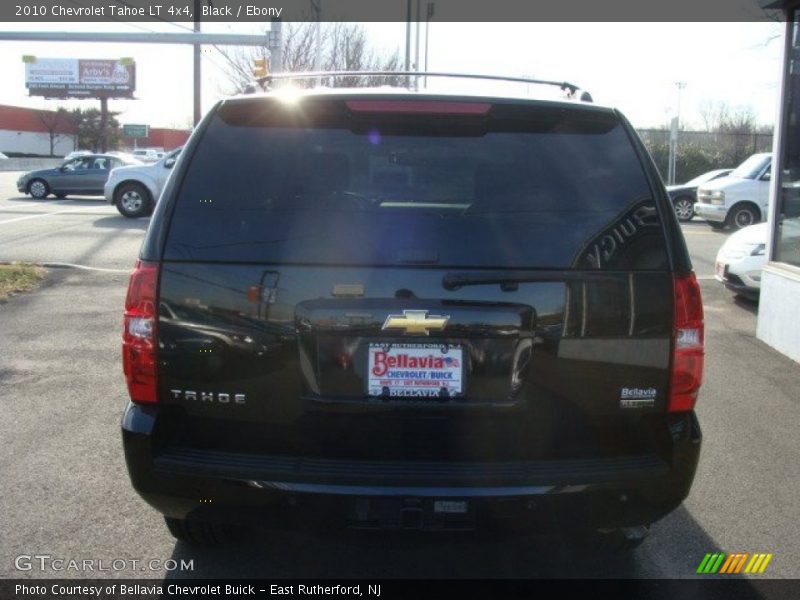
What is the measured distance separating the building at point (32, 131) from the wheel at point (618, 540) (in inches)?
3487

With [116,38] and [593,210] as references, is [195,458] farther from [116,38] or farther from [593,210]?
[116,38]

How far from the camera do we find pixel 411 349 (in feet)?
9.27

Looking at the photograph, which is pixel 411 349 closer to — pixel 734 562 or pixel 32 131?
pixel 734 562

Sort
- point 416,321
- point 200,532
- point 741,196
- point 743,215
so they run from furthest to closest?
point 743,215 < point 741,196 < point 200,532 < point 416,321

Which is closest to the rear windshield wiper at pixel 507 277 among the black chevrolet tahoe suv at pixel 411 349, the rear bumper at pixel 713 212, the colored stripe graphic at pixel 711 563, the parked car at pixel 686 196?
the black chevrolet tahoe suv at pixel 411 349

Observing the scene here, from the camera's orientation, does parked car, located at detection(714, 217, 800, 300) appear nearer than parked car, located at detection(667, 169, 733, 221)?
Yes

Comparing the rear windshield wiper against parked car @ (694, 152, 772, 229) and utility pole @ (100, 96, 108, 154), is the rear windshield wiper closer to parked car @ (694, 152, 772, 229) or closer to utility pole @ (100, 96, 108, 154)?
parked car @ (694, 152, 772, 229)

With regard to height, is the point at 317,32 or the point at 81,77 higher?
the point at 81,77

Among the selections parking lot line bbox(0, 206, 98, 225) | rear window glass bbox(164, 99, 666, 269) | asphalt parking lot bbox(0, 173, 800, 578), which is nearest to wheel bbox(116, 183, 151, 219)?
parking lot line bbox(0, 206, 98, 225)

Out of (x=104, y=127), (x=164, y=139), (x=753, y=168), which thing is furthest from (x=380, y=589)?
(x=164, y=139)

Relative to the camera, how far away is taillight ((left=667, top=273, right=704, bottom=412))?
9.61ft

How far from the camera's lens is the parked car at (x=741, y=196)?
18.7 m

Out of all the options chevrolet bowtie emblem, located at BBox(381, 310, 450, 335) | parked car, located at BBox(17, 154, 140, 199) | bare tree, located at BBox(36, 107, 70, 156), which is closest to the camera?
chevrolet bowtie emblem, located at BBox(381, 310, 450, 335)

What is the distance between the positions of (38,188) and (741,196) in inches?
804
